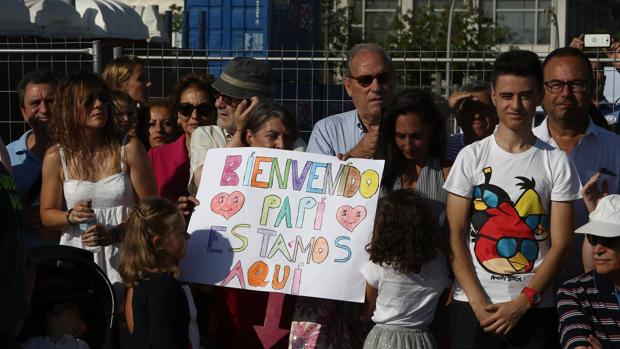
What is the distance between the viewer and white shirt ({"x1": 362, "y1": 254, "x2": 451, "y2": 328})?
577 centimetres

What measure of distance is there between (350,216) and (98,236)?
1387 mm

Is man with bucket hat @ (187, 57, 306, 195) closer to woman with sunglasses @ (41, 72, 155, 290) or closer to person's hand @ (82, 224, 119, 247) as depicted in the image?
woman with sunglasses @ (41, 72, 155, 290)

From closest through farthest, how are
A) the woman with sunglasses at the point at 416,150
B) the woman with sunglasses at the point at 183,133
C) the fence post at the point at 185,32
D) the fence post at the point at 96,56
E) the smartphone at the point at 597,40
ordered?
the woman with sunglasses at the point at 416,150, the woman with sunglasses at the point at 183,133, the smartphone at the point at 597,40, the fence post at the point at 96,56, the fence post at the point at 185,32

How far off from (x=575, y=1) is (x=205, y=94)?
2138 inches

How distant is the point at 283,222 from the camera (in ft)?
20.0

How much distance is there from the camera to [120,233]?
6367 mm

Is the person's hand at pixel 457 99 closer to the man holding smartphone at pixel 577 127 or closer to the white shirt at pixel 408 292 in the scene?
the man holding smartphone at pixel 577 127

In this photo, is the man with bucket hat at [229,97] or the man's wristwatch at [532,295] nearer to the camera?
the man's wristwatch at [532,295]

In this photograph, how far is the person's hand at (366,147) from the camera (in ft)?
20.0

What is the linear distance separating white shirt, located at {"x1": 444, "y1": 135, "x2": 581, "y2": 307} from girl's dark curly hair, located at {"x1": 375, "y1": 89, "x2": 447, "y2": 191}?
1.33ft

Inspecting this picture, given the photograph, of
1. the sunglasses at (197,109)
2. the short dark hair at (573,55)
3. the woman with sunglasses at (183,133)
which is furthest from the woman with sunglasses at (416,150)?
the sunglasses at (197,109)

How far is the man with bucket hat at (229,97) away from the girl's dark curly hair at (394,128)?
3.48ft

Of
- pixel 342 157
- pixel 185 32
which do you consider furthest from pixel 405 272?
pixel 185 32

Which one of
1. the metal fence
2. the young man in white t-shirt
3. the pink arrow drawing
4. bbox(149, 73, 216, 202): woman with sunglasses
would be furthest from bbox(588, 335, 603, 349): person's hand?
the metal fence
